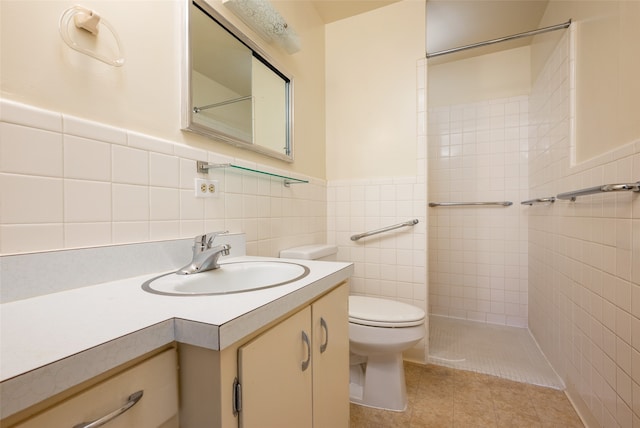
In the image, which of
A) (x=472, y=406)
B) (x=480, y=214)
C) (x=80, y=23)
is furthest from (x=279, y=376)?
(x=480, y=214)

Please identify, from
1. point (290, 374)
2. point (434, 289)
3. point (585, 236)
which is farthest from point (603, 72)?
point (434, 289)

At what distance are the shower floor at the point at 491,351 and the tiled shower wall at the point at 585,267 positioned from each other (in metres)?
0.10

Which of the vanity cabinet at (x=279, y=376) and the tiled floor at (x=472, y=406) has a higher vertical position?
the vanity cabinet at (x=279, y=376)

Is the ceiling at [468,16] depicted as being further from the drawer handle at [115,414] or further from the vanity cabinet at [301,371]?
the drawer handle at [115,414]

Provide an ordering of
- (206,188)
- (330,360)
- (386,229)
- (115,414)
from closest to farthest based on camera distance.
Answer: (115,414), (330,360), (206,188), (386,229)

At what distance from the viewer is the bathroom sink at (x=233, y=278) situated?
76 centimetres

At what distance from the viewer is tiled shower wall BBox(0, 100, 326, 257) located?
59 centimetres

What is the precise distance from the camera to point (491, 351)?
191 cm

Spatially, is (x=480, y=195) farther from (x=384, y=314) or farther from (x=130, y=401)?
(x=130, y=401)

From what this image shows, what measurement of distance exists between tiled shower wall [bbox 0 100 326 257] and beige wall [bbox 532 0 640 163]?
58.5 inches

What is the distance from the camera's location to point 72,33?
69cm

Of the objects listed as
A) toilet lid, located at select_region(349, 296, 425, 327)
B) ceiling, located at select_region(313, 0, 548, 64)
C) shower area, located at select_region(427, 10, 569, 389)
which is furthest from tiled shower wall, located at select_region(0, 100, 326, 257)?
shower area, located at select_region(427, 10, 569, 389)

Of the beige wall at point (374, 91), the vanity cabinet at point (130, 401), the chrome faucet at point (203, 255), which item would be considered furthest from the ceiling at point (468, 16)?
the vanity cabinet at point (130, 401)

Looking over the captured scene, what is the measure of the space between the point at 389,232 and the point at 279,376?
1395 mm
